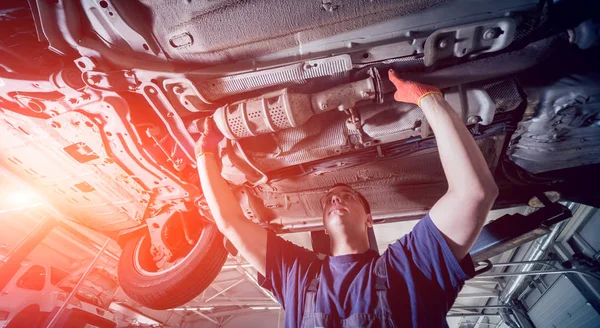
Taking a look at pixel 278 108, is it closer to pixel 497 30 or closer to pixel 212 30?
pixel 212 30

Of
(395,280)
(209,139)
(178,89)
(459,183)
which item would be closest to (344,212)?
(395,280)

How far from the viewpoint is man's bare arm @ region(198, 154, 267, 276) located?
1585 mm

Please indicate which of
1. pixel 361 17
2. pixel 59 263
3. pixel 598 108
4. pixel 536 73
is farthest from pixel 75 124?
pixel 59 263

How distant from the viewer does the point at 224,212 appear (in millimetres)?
1668

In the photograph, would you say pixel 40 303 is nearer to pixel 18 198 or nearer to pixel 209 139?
pixel 18 198

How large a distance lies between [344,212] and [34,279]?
543 cm

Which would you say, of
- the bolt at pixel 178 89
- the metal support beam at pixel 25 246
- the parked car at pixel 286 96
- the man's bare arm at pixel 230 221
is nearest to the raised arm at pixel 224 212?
the man's bare arm at pixel 230 221

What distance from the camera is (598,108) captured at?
49.7 inches

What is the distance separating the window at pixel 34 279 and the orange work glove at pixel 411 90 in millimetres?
5886

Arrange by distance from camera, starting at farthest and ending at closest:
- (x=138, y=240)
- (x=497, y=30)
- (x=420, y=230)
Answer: (x=138, y=240) → (x=420, y=230) → (x=497, y=30)

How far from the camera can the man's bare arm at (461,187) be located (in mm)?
1080

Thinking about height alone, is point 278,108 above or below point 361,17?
below

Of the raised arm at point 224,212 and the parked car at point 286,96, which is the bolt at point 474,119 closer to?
the parked car at point 286,96

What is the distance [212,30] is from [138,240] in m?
2.26
